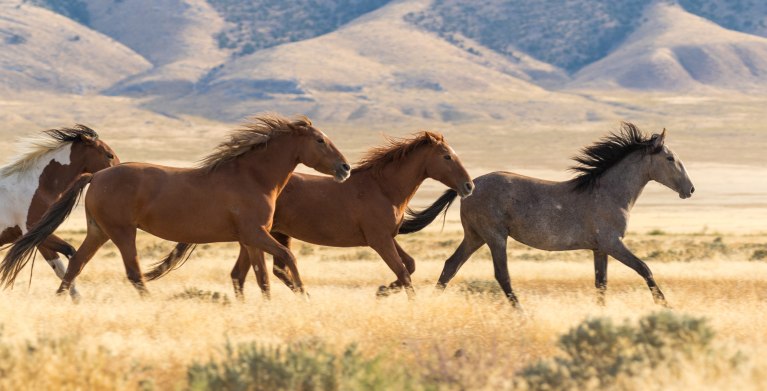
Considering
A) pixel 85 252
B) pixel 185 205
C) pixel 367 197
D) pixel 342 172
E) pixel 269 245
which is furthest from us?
pixel 367 197

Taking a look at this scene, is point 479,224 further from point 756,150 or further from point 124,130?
point 124,130

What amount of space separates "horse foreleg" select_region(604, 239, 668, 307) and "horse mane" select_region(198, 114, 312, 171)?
10.8 ft

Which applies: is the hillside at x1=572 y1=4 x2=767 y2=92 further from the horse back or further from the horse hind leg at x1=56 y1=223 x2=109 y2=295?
the horse hind leg at x1=56 y1=223 x2=109 y2=295

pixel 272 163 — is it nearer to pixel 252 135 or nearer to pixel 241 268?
pixel 252 135

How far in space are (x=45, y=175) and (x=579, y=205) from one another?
19.1 ft

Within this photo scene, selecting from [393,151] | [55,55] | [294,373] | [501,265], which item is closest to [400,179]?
[393,151]

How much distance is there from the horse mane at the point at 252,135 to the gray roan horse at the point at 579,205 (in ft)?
6.86

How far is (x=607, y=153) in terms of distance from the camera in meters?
13.0

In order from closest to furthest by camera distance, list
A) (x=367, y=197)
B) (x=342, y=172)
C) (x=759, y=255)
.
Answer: (x=342, y=172)
(x=367, y=197)
(x=759, y=255)

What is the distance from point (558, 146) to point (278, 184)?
3700 inches

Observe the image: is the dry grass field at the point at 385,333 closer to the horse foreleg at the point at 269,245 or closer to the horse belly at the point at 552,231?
the horse foreleg at the point at 269,245

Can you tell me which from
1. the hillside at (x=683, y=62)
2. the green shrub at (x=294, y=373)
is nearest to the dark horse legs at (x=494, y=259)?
the green shrub at (x=294, y=373)

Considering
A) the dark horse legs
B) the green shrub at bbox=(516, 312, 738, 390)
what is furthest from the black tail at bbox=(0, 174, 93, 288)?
the green shrub at bbox=(516, 312, 738, 390)

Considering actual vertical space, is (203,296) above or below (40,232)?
below
